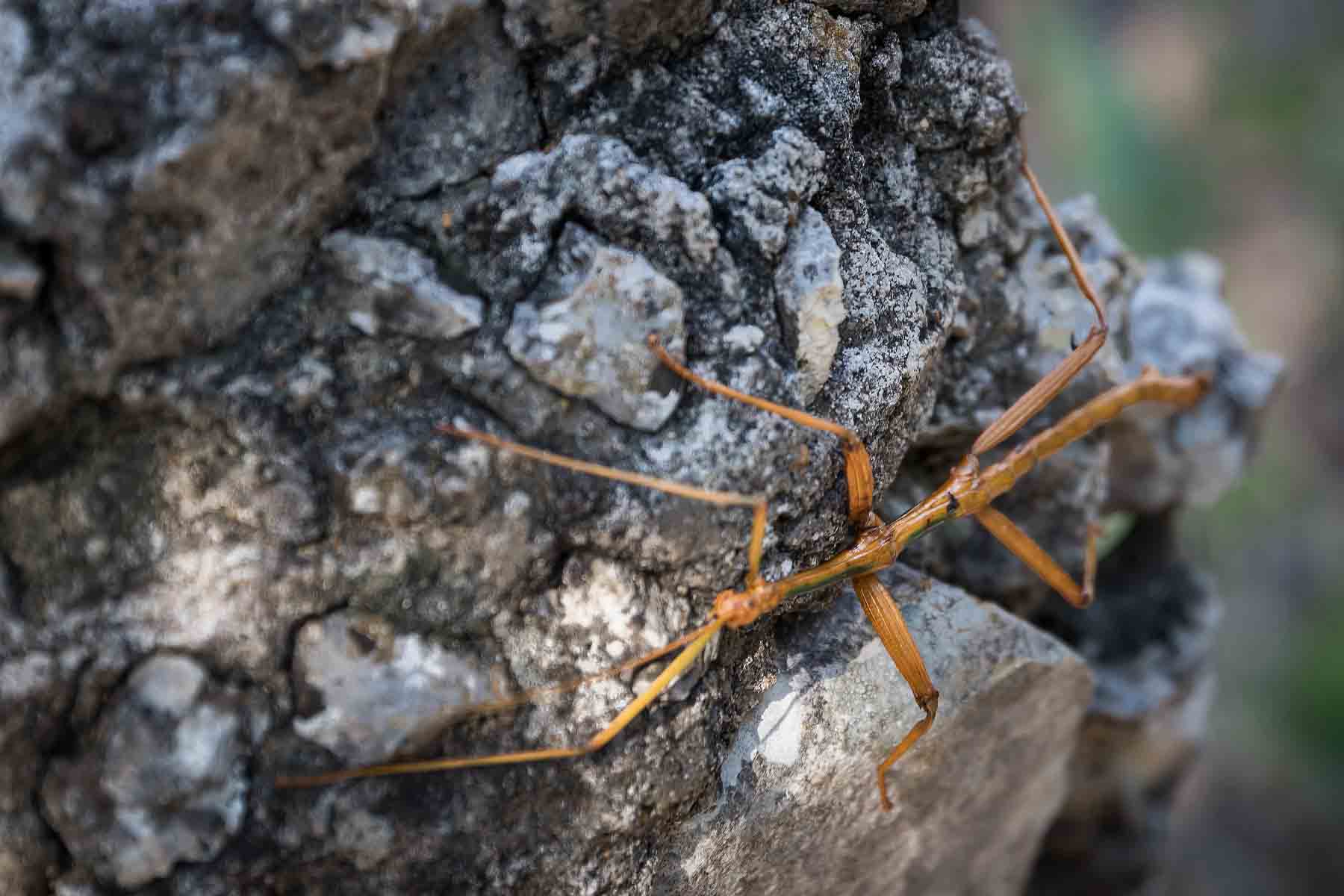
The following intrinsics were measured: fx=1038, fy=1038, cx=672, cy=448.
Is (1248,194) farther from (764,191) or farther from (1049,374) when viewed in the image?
(764,191)

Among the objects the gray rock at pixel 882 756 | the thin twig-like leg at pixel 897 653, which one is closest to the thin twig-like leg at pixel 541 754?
the gray rock at pixel 882 756

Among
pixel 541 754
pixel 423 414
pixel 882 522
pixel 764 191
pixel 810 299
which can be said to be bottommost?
pixel 541 754

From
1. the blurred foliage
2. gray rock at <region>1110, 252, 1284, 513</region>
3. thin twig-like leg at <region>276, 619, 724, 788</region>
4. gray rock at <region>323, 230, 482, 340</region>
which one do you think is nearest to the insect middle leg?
thin twig-like leg at <region>276, 619, 724, 788</region>

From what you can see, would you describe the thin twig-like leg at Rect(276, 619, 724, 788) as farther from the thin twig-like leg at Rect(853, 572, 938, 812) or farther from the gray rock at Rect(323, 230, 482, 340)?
the gray rock at Rect(323, 230, 482, 340)

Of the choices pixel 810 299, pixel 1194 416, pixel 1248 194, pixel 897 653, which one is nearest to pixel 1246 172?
pixel 1248 194

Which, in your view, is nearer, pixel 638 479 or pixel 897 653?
pixel 638 479

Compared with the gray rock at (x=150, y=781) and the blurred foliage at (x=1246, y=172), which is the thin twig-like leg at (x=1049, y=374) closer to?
the gray rock at (x=150, y=781)
